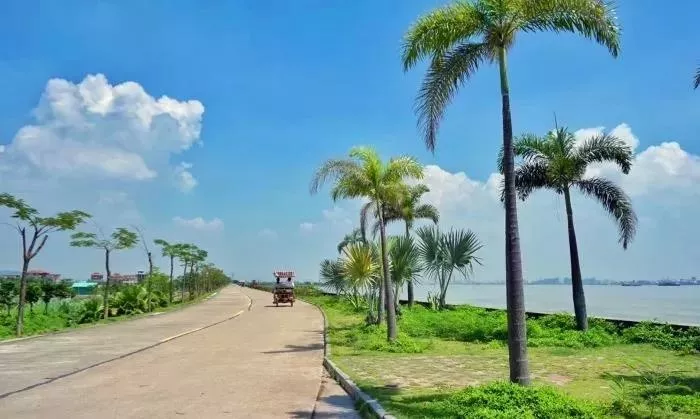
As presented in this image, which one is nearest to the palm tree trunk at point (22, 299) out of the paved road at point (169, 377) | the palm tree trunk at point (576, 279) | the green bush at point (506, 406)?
the paved road at point (169, 377)

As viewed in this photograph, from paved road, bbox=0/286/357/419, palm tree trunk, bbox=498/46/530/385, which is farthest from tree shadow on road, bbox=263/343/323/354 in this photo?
palm tree trunk, bbox=498/46/530/385

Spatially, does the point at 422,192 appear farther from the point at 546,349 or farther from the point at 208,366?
the point at 208,366

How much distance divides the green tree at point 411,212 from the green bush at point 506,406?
64.2 ft

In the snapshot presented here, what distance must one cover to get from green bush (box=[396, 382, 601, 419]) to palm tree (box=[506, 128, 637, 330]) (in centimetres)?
1131

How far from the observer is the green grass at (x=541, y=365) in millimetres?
7546

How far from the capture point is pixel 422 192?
31750 mm

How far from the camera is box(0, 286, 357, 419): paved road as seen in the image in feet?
27.1

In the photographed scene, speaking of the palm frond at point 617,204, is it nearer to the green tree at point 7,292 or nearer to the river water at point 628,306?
the river water at point 628,306

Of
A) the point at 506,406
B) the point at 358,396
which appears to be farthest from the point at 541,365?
the point at 506,406

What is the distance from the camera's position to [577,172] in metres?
18.3

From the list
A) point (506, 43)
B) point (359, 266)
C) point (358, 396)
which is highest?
point (506, 43)

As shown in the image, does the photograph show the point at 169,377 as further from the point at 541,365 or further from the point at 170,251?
the point at 170,251

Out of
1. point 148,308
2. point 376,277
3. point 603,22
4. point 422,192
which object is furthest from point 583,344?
point 148,308

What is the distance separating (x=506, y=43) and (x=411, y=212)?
71.5ft
